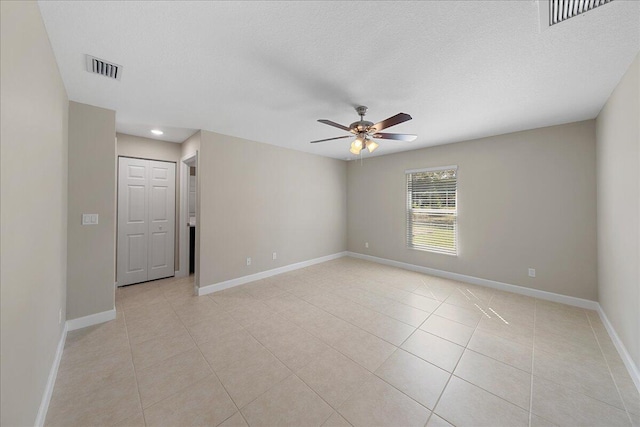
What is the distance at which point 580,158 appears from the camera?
9.93ft

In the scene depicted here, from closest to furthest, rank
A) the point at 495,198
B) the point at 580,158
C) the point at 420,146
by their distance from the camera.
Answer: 1. the point at 580,158
2. the point at 495,198
3. the point at 420,146

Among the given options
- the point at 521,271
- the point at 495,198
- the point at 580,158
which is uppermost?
the point at 580,158

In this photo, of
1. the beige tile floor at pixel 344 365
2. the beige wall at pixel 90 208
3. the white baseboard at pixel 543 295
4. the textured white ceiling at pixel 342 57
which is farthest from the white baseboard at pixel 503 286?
the beige wall at pixel 90 208

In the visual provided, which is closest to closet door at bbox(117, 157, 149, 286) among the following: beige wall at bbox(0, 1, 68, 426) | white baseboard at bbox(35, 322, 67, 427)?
white baseboard at bbox(35, 322, 67, 427)

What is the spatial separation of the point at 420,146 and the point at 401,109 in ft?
6.33

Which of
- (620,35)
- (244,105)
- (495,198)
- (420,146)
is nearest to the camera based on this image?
(620,35)

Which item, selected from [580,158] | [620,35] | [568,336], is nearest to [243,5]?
[620,35]

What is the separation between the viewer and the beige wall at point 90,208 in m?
2.49

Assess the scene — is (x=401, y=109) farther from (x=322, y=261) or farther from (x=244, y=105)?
(x=322, y=261)

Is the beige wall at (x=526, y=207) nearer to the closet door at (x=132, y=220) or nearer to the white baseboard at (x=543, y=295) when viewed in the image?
the white baseboard at (x=543, y=295)

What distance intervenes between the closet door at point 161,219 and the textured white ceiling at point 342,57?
4.63 feet

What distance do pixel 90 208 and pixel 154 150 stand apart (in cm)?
178

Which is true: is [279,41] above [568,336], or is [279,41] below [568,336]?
above

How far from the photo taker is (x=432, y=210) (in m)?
4.45
